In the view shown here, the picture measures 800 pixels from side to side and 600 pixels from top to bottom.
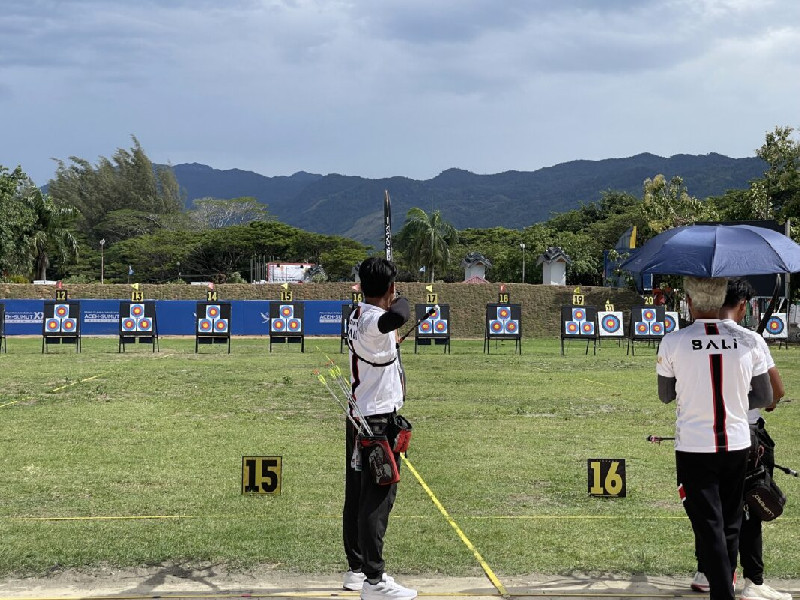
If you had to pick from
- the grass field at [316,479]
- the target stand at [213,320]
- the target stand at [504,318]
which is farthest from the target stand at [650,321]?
the grass field at [316,479]

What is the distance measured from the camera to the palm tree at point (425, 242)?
266ft

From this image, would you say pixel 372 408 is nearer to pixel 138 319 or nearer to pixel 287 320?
pixel 138 319

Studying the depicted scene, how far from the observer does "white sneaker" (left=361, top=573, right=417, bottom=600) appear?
4.95 m

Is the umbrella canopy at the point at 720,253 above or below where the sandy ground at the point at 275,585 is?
above

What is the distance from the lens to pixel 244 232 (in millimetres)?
84750

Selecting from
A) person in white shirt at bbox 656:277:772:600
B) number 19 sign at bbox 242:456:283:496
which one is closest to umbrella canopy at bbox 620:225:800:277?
person in white shirt at bbox 656:277:772:600

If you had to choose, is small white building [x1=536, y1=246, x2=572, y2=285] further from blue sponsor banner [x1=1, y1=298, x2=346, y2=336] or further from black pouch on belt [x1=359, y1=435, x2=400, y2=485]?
black pouch on belt [x1=359, y1=435, x2=400, y2=485]

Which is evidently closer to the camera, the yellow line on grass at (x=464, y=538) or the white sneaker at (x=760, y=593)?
the white sneaker at (x=760, y=593)

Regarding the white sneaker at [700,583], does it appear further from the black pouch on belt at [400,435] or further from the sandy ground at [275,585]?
the black pouch on belt at [400,435]

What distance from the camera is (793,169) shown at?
40344 millimetres

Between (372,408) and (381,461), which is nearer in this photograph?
(381,461)

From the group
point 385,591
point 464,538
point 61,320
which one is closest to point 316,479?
point 464,538

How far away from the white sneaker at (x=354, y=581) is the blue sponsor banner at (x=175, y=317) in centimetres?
3331

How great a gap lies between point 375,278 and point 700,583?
2.43 m
